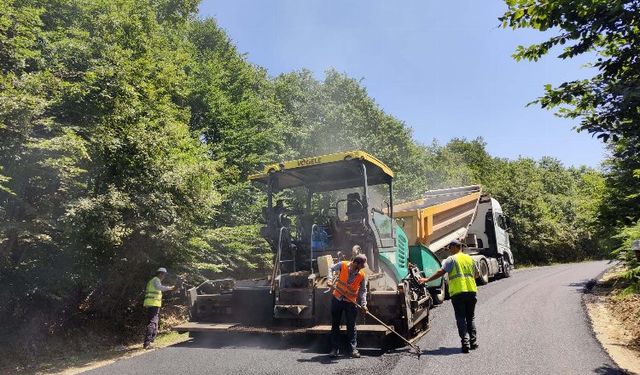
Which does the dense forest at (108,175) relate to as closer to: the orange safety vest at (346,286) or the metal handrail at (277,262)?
the metal handrail at (277,262)

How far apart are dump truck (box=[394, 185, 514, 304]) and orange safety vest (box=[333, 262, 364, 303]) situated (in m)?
3.99

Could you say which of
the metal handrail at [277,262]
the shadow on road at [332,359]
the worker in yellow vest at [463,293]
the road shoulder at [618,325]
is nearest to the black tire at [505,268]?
the road shoulder at [618,325]

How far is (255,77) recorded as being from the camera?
24.1 m

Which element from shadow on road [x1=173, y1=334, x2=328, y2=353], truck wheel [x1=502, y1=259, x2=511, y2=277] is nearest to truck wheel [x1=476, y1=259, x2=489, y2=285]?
truck wheel [x1=502, y1=259, x2=511, y2=277]

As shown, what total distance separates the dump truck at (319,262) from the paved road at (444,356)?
345 mm

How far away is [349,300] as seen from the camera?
596 cm

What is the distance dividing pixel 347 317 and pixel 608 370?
3.24m

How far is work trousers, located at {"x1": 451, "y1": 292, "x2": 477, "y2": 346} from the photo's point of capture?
19.8 ft

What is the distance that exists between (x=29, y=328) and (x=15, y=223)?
2606 millimetres

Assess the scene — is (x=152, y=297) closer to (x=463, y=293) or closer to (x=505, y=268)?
(x=463, y=293)

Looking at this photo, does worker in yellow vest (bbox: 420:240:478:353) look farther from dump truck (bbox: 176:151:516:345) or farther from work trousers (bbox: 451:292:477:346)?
dump truck (bbox: 176:151:516:345)

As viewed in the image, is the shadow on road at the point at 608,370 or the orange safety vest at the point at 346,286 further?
the orange safety vest at the point at 346,286

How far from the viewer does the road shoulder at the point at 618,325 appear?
5.55 meters

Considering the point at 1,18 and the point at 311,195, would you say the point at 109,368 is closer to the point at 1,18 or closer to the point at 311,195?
the point at 311,195
